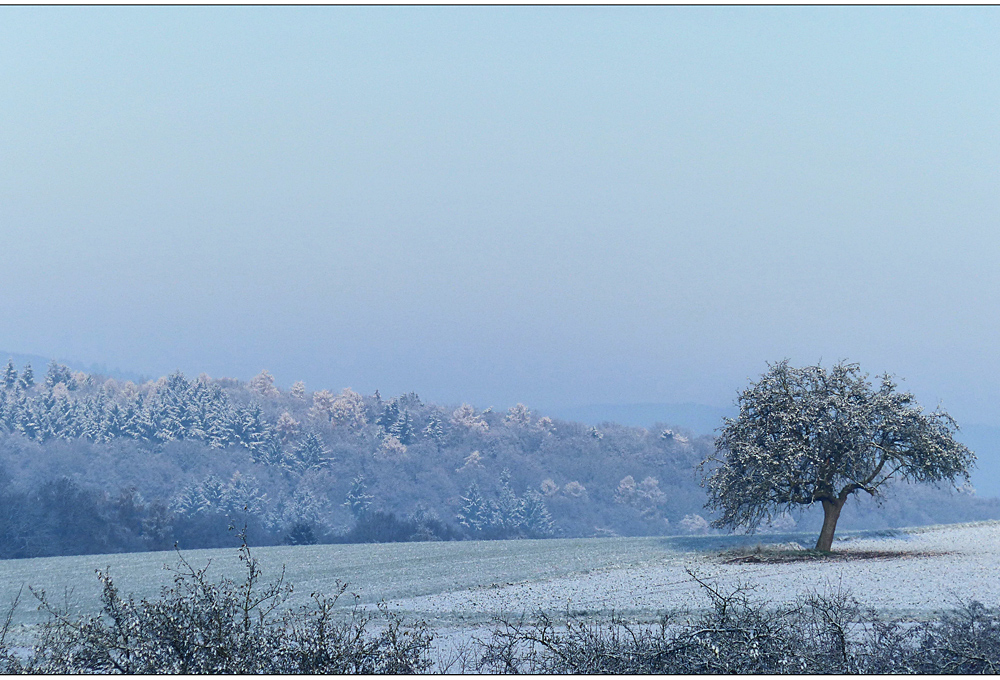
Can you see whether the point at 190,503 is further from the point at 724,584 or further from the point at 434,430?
the point at 724,584

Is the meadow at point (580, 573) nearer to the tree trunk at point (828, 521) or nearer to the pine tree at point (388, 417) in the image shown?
the tree trunk at point (828, 521)

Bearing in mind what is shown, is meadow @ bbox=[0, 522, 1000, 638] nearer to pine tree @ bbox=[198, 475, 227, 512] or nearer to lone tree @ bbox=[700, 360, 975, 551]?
lone tree @ bbox=[700, 360, 975, 551]

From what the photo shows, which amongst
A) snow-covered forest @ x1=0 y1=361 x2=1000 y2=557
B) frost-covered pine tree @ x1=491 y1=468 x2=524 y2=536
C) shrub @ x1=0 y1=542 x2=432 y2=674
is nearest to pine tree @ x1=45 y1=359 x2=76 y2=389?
snow-covered forest @ x1=0 y1=361 x2=1000 y2=557

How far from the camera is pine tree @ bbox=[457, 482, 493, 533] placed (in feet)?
353

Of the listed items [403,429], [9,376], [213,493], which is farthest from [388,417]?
[9,376]

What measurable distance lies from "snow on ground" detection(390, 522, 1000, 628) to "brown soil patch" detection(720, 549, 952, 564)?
24cm

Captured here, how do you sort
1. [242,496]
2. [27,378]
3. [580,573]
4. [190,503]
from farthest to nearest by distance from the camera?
[27,378] → [242,496] → [190,503] → [580,573]

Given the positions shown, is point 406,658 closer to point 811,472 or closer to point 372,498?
point 811,472

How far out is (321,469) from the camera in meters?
122

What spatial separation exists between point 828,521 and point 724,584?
33.0ft

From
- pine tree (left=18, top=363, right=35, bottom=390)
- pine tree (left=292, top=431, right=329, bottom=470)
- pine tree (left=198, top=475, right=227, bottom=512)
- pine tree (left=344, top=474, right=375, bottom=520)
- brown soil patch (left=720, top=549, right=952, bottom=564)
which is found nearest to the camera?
brown soil patch (left=720, top=549, right=952, bottom=564)

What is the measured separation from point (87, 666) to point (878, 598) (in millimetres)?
15758

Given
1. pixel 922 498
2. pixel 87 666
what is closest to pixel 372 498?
pixel 922 498

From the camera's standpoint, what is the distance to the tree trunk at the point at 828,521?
31616mm
